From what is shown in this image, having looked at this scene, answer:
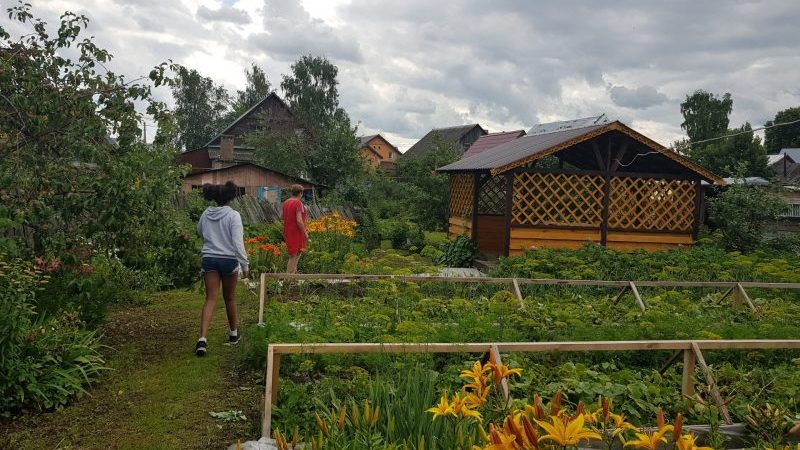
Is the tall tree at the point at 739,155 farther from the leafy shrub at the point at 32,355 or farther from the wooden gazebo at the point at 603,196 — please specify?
the leafy shrub at the point at 32,355

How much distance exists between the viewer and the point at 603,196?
1280 centimetres

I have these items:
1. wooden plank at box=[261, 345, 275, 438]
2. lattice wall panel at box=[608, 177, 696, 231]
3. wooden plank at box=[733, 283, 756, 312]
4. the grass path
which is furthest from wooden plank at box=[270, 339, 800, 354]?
lattice wall panel at box=[608, 177, 696, 231]

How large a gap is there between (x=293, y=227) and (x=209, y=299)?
3.26 metres

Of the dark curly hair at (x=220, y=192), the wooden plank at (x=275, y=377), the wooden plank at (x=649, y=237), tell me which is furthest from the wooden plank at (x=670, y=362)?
→ the wooden plank at (x=649, y=237)

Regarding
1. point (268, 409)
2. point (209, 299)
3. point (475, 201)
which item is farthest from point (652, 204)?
point (268, 409)

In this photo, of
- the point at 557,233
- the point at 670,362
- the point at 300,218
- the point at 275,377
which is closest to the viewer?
the point at 275,377

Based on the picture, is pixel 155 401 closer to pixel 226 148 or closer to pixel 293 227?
pixel 293 227

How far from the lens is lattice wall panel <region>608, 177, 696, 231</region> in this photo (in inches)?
507

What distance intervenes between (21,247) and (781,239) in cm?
1411

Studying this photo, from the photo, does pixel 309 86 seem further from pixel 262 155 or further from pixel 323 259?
pixel 323 259

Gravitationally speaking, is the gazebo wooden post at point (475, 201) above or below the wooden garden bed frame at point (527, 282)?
above

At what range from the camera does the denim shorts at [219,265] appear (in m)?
5.75

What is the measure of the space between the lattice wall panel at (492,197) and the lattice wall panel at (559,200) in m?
2.18

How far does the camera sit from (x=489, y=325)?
5203 mm
